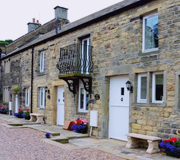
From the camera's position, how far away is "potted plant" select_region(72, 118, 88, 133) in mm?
10242

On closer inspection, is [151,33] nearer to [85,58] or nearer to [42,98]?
[85,58]

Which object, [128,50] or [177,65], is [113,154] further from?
[128,50]

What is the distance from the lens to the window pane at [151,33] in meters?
7.89

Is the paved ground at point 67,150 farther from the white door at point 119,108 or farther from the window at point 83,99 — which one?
the window at point 83,99

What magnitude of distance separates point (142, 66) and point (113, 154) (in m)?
2.93

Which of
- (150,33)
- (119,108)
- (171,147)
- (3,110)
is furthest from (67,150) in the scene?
(3,110)

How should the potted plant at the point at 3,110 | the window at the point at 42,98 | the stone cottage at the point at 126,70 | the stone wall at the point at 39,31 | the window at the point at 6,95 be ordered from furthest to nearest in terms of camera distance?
the window at the point at 6,95
the potted plant at the point at 3,110
the stone wall at the point at 39,31
the window at the point at 42,98
the stone cottage at the point at 126,70

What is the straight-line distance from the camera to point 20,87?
58.4ft

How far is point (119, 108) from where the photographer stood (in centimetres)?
912

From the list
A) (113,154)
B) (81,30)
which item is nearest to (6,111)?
(81,30)

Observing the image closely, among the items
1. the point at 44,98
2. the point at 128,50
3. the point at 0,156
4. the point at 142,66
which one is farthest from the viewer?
the point at 44,98

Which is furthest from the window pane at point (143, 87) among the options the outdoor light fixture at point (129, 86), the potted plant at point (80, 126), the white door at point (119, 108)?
the potted plant at point (80, 126)

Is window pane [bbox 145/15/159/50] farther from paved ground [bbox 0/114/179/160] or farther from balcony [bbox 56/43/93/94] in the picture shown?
paved ground [bbox 0/114/179/160]

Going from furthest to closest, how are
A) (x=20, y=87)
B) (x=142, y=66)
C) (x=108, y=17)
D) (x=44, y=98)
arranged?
(x=20, y=87) → (x=44, y=98) → (x=108, y=17) → (x=142, y=66)
